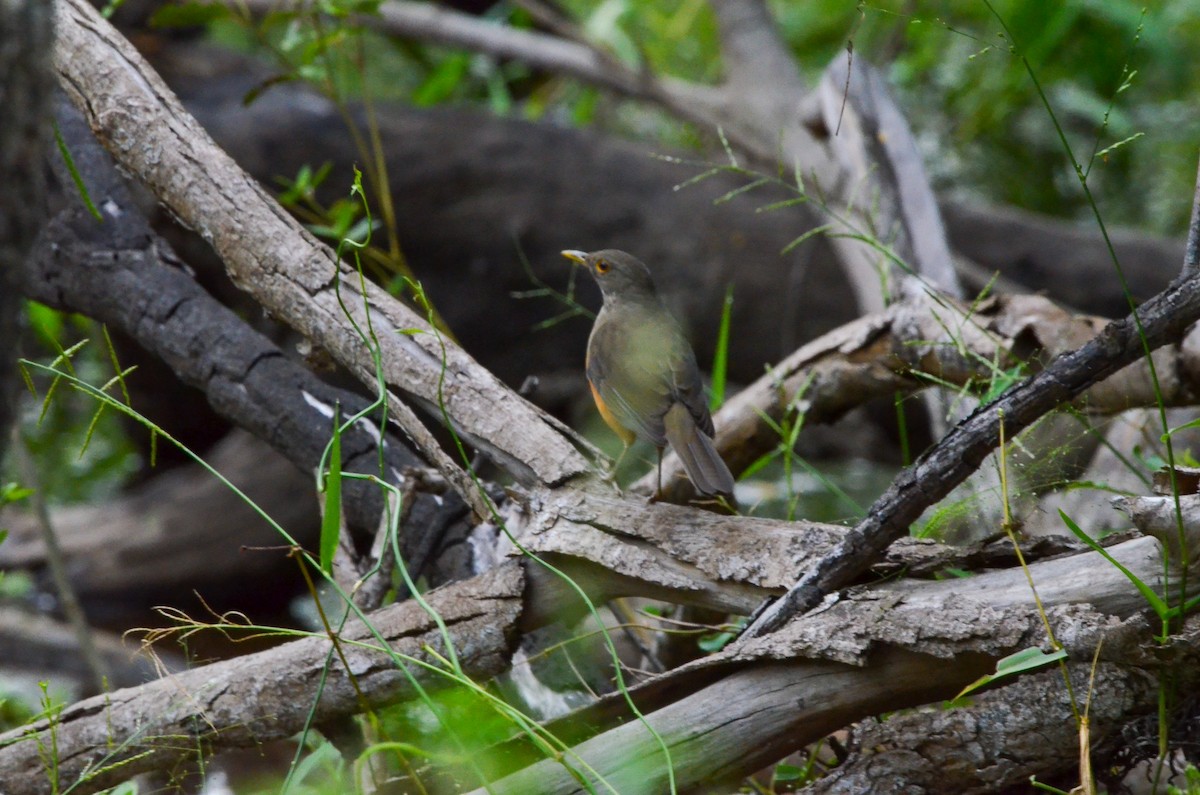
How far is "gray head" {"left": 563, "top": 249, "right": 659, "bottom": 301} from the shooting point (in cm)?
398

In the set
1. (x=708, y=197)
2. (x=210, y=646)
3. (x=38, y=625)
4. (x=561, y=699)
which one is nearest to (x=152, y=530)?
(x=38, y=625)

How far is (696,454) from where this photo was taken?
2.94 m

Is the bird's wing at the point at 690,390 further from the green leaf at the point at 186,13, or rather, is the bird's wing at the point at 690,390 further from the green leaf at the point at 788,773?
the green leaf at the point at 186,13

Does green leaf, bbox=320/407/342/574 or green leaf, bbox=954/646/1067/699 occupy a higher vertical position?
green leaf, bbox=320/407/342/574

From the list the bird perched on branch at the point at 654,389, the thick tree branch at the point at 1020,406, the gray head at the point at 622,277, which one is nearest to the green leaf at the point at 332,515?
the thick tree branch at the point at 1020,406

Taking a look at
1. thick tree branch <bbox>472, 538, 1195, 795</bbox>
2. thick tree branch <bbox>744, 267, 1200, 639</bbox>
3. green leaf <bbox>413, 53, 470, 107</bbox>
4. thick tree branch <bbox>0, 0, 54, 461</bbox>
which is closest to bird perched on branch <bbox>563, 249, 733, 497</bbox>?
thick tree branch <bbox>472, 538, 1195, 795</bbox>

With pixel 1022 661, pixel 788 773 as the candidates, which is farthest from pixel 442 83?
pixel 1022 661

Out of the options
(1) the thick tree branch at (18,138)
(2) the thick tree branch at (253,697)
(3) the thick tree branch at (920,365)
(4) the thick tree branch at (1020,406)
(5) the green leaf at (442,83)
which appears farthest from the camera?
(5) the green leaf at (442,83)

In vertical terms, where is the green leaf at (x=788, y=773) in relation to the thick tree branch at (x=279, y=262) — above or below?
below

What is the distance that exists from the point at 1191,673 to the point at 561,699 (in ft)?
4.82

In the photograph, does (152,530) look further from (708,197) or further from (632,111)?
(632,111)

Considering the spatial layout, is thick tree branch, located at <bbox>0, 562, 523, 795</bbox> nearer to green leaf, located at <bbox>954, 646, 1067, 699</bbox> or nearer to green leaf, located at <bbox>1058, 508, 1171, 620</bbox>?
green leaf, located at <bbox>954, 646, 1067, 699</bbox>

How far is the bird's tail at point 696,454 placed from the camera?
284 cm

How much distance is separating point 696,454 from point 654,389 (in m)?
0.30
